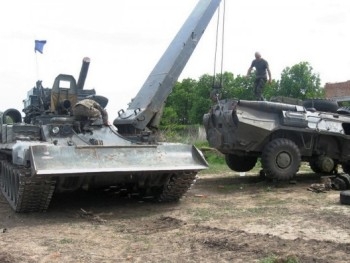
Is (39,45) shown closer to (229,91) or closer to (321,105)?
(321,105)

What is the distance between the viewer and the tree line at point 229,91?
1225 inches

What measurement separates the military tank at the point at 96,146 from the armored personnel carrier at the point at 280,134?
1.48m

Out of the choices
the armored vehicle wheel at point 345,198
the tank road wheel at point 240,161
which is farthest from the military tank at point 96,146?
the tank road wheel at point 240,161

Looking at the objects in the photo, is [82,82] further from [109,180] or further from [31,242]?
[31,242]

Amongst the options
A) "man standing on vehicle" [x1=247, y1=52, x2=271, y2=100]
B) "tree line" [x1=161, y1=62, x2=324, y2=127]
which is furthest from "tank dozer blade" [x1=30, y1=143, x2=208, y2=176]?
"tree line" [x1=161, y1=62, x2=324, y2=127]

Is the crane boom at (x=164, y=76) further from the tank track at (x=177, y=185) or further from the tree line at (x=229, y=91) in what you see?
the tree line at (x=229, y=91)

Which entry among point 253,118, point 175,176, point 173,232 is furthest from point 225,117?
point 173,232

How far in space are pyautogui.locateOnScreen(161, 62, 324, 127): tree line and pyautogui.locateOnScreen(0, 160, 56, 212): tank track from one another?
16.6m

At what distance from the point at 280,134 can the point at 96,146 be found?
14.6 feet

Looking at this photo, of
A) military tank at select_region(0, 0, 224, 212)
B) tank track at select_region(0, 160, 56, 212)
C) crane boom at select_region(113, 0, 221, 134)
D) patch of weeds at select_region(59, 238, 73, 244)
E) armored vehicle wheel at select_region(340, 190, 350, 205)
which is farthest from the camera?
crane boom at select_region(113, 0, 221, 134)

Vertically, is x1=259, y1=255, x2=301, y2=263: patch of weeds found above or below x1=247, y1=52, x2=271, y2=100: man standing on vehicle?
below

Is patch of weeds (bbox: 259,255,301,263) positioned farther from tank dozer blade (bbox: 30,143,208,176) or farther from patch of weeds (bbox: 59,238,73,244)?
tank dozer blade (bbox: 30,143,208,176)

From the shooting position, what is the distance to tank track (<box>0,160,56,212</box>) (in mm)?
6641

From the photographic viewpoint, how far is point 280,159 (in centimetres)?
988
